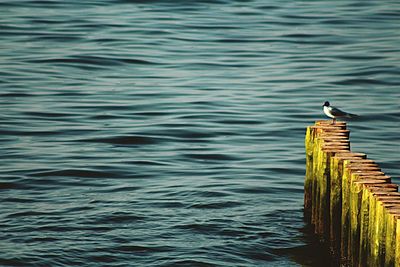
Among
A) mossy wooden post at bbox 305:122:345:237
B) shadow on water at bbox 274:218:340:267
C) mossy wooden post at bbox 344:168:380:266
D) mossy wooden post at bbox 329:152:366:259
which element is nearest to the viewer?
mossy wooden post at bbox 344:168:380:266

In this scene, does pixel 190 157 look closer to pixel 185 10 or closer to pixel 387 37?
pixel 387 37

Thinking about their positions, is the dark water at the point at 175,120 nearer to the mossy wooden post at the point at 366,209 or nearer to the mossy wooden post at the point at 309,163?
the mossy wooden post at the point at 309,163

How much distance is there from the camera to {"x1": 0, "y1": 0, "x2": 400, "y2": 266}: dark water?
39.0ft

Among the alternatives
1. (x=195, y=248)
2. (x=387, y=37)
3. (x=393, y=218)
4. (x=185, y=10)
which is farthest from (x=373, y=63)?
(x=393, y=218)

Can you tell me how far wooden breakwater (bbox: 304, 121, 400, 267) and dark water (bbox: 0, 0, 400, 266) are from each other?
2.50 feet

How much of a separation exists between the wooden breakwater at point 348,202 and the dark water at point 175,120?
0.76 meters

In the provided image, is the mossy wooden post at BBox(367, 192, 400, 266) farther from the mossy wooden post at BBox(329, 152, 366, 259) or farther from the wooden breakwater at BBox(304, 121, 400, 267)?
the mossy wooden post at BBox(329, 152, 366, 259)

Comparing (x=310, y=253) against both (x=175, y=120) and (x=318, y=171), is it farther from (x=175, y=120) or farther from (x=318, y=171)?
(x=175, y=120)

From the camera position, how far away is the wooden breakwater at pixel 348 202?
27.1 feet

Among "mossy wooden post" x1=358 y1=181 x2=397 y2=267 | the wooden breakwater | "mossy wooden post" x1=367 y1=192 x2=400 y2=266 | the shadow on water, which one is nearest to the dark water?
the shadow on water

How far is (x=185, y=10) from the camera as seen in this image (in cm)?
3145

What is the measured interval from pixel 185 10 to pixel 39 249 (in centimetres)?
2078

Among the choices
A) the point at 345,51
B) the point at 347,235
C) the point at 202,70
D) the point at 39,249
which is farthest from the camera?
the point at 345,51

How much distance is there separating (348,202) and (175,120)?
9.09 metres
